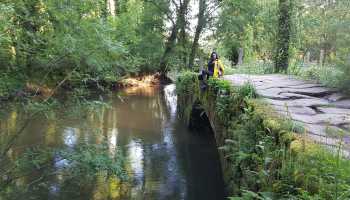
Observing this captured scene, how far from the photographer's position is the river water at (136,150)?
28.3 feet

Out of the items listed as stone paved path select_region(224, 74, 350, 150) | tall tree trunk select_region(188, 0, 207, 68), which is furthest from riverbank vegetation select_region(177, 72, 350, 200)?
tall tree trunk select_region(188, 0, 207, 68)

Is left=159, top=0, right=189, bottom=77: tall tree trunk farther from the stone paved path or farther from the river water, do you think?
the stone paved path

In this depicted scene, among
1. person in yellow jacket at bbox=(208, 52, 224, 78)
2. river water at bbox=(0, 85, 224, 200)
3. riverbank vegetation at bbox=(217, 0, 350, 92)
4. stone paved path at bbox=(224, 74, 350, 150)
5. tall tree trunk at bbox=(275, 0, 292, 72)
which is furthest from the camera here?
tall tree trunk at bbox=(275, 0, 292, 72)

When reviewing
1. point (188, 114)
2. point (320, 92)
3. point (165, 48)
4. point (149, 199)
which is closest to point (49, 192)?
point (149, 199)

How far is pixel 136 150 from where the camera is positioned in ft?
40.9

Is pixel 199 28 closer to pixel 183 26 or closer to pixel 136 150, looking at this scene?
pixel 183 26

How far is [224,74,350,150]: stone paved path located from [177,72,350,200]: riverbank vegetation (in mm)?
285

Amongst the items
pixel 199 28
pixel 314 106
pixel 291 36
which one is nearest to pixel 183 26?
pixel 199 28

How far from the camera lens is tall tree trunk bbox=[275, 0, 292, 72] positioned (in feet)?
51.3

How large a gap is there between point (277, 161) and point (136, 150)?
845 cm

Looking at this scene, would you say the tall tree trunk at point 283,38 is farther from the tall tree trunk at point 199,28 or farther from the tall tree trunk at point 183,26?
the tall tree trunk at point 183,26

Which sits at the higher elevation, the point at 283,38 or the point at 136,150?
the point at 283,38

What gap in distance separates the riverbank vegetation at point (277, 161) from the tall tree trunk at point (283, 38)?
25.7 feet

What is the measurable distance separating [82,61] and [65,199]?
316 centimetres
